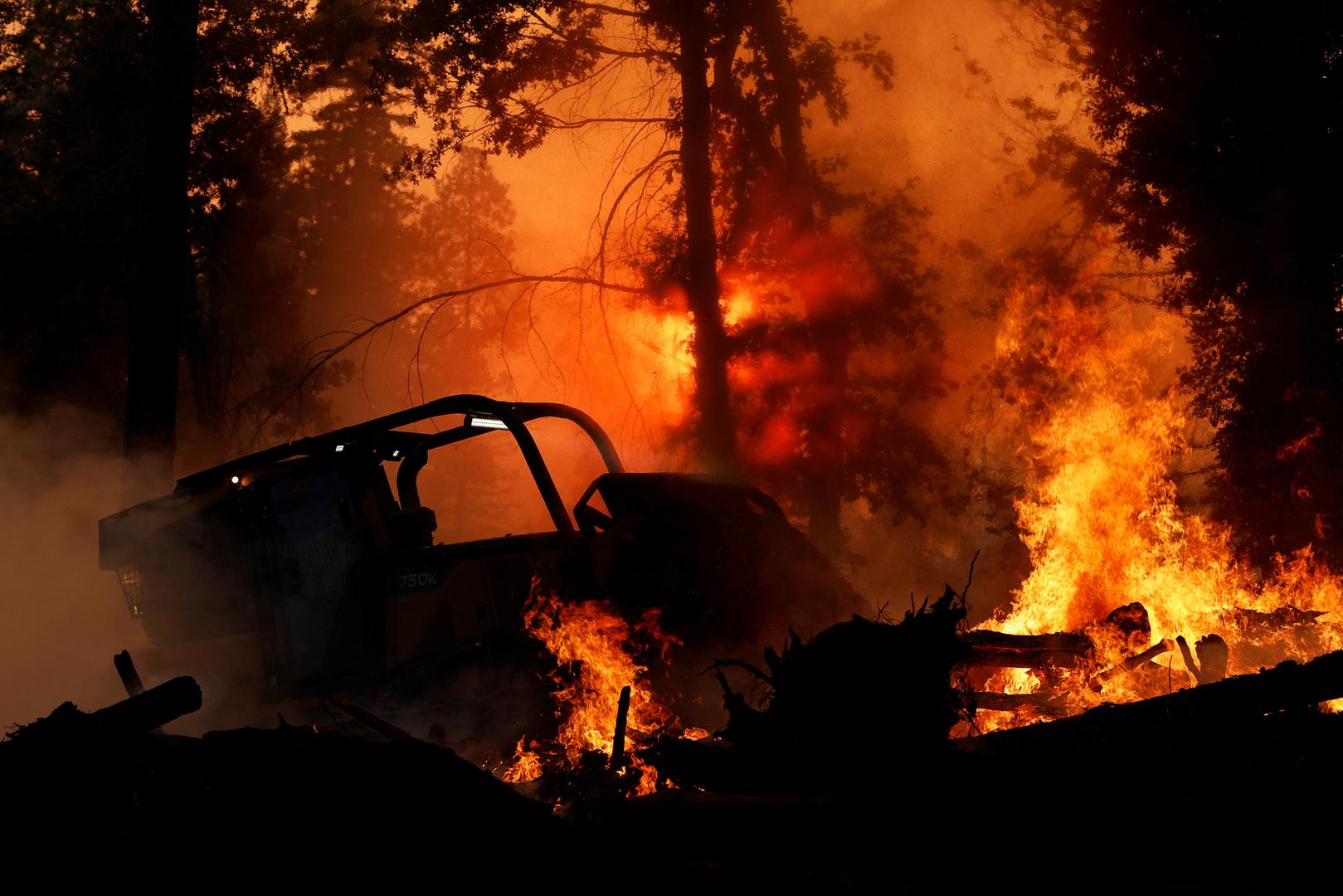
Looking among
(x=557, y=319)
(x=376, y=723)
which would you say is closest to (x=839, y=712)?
(x=376, y=723)

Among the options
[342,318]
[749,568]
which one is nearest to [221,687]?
[749,568]

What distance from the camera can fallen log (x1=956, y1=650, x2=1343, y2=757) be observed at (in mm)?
4691

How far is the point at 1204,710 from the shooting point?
4.76 m

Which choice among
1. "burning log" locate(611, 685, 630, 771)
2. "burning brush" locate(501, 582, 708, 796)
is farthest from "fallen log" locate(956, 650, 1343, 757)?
"burning brush" locate(501, 582, 708, 796)

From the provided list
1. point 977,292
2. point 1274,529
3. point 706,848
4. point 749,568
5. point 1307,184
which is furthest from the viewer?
point 977,292

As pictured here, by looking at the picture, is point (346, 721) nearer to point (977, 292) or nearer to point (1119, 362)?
point (1119, 362)

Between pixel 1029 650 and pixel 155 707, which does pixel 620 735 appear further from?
pixel 1029 650

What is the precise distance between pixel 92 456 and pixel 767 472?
1214cm

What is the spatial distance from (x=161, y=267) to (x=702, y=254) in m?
7.51

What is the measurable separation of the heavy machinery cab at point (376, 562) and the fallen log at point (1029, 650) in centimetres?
151

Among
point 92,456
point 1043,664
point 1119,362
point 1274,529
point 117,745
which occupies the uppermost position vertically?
point 92,456

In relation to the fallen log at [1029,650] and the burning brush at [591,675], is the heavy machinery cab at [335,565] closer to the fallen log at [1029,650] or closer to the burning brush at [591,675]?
the burning brush at [591,675]

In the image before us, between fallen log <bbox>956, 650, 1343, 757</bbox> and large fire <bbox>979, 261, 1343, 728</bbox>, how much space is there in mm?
2116

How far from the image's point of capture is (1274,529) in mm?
13656
